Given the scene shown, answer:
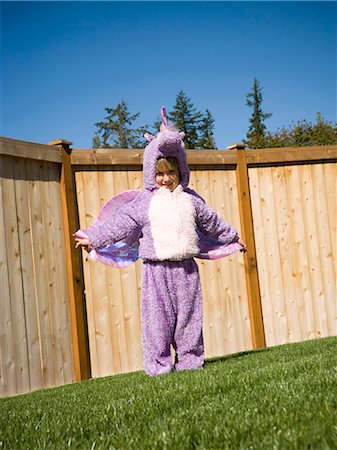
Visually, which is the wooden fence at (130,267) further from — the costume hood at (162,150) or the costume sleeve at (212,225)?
the costume sleeve at (212,225)

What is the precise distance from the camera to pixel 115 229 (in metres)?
5.22

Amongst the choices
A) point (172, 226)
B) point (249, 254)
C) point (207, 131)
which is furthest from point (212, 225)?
point (207, 131)

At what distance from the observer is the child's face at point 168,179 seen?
527 cm

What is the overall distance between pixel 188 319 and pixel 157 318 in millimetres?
273

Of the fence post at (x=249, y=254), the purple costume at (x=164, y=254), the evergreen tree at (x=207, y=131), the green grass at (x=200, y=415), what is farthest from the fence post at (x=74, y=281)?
Result: the evergreen tree at (x=207, y=131)

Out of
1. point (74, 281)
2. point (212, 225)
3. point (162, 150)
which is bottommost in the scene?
point (74, 281)

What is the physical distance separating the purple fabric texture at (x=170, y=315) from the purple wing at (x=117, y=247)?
1.12ft

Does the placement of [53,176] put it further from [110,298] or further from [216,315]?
[216,315]

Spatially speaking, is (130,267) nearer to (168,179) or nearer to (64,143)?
(64,143)

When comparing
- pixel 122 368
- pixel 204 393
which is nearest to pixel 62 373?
pixel 122 368

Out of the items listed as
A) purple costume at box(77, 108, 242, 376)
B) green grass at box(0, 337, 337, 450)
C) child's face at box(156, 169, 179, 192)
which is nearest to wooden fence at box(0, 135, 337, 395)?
purple costume at box(77, 108, 242, 376)

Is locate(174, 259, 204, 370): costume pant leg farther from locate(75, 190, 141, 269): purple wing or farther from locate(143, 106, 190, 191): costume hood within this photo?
locate(143, 106, 190, 191): costume hood

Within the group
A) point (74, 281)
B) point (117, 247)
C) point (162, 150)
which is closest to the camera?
point (162, 150)

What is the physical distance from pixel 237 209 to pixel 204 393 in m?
4.68
